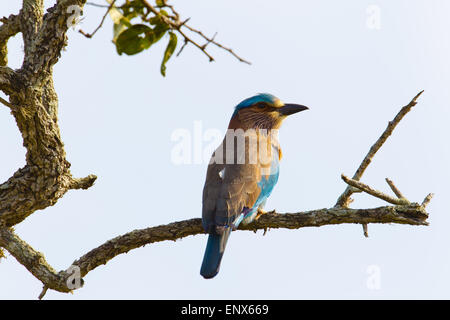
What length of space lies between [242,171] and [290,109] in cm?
133

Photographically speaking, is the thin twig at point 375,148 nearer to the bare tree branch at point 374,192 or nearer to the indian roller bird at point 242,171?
the bare tree branch at point 374,192

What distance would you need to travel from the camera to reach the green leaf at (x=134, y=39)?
10.4 ft

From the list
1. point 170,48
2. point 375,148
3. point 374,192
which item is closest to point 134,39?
point 170,48

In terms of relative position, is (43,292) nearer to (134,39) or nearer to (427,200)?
(134,39)

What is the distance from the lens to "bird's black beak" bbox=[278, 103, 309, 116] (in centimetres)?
681

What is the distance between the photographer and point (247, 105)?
680 cm

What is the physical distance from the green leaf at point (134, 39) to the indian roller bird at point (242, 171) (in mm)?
2403

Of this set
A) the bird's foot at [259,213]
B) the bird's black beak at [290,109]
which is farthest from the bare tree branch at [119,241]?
the bird's black beak at [290,109]

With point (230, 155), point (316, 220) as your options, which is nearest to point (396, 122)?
point (316, 220)

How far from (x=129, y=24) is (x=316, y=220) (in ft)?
7.84

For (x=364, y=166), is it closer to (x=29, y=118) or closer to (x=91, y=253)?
(x=91, y=253)

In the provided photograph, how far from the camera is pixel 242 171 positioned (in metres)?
5.81

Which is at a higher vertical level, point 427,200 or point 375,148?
point 375,148

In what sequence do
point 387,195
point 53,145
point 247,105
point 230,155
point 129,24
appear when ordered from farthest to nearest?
point 247,105, point 230,155, point 53,145, point 387,195, point 129,24
